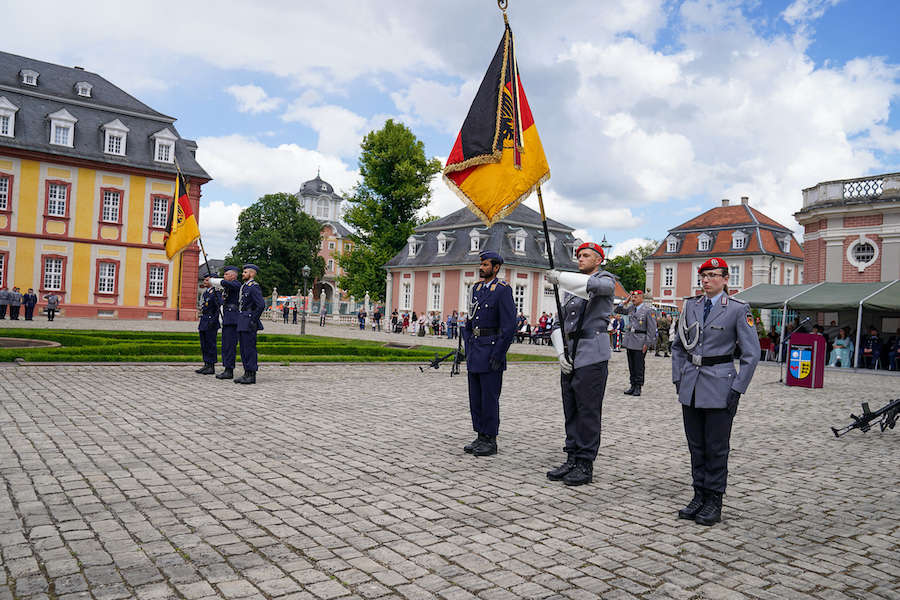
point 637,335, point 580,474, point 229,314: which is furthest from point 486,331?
point 637,335

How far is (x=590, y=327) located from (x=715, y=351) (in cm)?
117

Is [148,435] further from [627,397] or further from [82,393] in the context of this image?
[627,397]

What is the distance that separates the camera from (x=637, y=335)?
1299 cm

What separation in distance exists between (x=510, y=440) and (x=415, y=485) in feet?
8.05

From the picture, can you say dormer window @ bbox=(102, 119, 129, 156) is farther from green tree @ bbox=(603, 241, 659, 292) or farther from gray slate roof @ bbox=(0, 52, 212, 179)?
green tree @ bbox=(603, 241, 659, 292)

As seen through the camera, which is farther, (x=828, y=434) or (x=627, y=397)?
(x=627, y=397)

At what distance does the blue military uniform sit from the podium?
1335cm

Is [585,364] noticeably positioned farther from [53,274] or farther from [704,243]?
[704,243]

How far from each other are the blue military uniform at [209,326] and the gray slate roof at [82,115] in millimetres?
30319

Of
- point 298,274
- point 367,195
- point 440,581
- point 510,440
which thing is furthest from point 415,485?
point 298,274

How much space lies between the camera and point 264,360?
15.0 m

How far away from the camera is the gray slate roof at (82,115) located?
37.2 meters

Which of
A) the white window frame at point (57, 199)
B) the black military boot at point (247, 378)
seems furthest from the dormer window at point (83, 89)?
the black military boot at point (247, 378)

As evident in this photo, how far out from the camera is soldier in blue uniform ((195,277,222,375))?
1273 cm
